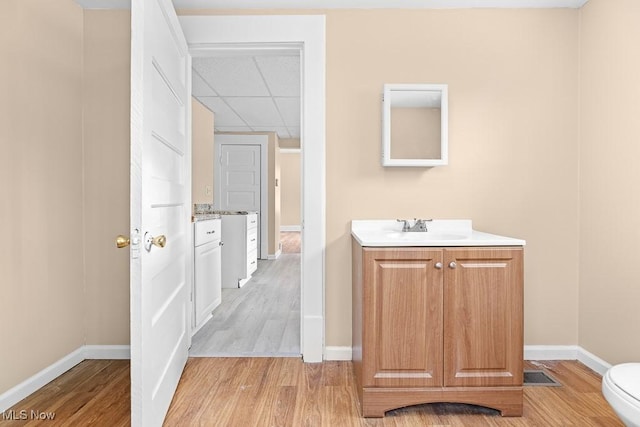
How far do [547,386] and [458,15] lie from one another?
223cm

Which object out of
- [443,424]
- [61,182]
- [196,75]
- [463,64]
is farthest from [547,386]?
[196,75]

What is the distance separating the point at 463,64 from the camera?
8.15 feet


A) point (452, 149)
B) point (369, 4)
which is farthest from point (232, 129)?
point (452, 149)

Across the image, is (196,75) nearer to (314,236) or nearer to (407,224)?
(314,236)

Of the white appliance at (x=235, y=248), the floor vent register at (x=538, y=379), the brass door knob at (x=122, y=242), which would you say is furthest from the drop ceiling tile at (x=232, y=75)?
the floor vent register at (x=538, y=379)

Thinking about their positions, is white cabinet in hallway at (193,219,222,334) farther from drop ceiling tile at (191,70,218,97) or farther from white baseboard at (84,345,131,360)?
drop ceiling tile at (191,70,218,97)

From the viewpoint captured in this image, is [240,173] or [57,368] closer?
[57,368]

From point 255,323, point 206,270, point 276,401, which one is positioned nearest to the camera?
point 276,401

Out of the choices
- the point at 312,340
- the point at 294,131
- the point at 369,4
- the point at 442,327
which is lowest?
the point at 312,340

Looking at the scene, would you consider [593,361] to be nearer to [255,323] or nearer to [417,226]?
[417,226]

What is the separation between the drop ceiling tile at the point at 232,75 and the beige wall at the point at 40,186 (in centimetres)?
116

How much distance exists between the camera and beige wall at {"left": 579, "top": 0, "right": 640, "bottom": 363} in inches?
81.0

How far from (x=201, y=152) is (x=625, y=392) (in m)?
4.01

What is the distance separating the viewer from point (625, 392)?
1.15 m
